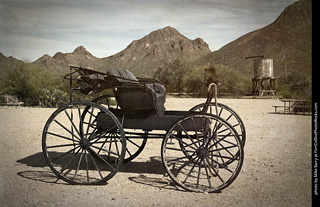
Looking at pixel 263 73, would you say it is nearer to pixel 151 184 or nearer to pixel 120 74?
pixel 120 74

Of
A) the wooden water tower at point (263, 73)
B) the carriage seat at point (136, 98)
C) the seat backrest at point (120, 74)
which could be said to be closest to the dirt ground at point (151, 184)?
the carriage seat at point (136, 98)

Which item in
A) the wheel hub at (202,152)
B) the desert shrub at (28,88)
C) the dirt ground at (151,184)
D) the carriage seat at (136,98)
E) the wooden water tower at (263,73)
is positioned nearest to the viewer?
the dirt ground at (151,184)

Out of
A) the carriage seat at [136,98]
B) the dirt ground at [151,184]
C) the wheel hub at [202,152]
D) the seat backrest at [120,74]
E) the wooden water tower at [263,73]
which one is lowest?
the dirt ground at [151,184]

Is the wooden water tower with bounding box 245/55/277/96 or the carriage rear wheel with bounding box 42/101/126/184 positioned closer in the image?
the carriage rear wheel with bounding box 42/101/126/184

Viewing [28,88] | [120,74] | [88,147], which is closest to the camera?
[88,147]

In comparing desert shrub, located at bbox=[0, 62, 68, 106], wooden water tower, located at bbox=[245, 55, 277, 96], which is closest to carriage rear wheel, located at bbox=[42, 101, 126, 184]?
desert shrub, located at bbox=[0, 62, 68, 106]

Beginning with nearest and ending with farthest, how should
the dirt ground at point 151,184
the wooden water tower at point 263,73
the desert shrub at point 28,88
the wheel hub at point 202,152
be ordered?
1. the dirt ground at point 151,184
2. the wheel hub at point 202,152
3. the desert shrub at point 28,88
4. the wooden water tower at point 263,73

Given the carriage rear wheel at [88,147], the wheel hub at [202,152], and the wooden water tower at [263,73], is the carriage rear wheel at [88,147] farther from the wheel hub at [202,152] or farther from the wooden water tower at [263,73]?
the wooden water tower at [263,73]

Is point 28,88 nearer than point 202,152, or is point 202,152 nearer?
point 202,152

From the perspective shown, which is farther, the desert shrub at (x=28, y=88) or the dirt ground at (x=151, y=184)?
the desert shrub at (x=28, y=88)

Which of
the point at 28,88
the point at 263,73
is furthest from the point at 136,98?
the point at 263,73

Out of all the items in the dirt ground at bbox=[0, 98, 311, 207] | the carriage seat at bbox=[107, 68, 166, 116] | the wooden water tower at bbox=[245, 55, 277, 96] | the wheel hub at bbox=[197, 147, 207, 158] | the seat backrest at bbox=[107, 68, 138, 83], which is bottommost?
the dirt ground at bbox=[0, 98, 311, 207]

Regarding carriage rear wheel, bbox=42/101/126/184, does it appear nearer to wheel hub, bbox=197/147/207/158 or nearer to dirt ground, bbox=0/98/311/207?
dirt ground, bbox=0/98/311/207
